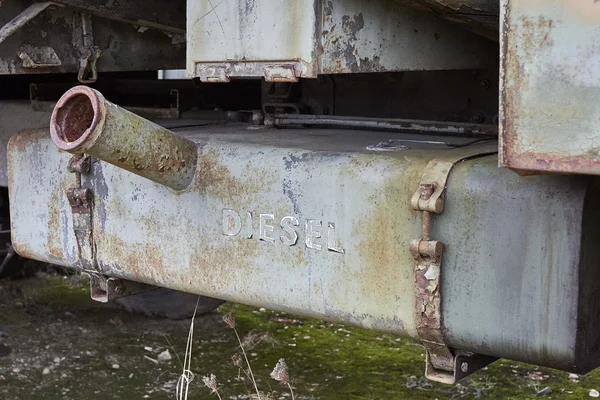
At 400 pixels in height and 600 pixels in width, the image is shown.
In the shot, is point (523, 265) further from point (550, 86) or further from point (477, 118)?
point (477, 118)

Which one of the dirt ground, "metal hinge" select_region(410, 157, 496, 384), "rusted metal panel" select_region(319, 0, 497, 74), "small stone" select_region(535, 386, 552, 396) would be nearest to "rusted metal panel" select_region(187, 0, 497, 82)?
"rusted metal panel" select_region(319, 0, 497, 74)

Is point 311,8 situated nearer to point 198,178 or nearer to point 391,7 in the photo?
point 391,7

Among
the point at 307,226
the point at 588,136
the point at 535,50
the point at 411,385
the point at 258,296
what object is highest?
the point at 535,50

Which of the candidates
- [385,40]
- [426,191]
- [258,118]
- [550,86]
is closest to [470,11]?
[385,40]

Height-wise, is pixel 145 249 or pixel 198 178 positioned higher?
pixel 198 178

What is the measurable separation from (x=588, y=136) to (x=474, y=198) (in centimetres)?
43

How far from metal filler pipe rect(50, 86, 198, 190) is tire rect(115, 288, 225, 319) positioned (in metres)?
1.87

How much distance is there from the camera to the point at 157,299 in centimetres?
398

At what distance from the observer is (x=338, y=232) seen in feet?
6.24

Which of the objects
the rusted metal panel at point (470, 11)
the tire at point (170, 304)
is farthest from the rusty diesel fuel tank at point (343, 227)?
the tire at point (170, 304)

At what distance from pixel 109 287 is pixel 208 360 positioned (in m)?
1.13

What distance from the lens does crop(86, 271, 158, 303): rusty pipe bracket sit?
8.10ft

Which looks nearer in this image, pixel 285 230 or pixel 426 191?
pixel 426 191

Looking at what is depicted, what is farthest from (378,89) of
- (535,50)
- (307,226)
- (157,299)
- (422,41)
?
(157,299)
